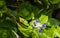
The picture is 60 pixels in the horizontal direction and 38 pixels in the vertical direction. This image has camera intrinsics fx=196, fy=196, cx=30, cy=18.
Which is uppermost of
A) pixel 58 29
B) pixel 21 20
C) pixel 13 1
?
pixel 13 1

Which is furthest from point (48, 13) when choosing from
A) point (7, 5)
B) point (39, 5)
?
point (7, 5)

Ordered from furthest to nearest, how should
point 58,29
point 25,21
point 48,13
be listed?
point 48,13, point 58,29, point 25,21

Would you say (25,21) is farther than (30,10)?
No

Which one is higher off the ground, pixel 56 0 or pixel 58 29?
pixel 56 0

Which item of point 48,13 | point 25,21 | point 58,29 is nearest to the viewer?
point 25,21

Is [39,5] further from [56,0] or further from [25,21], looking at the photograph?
[25,21]

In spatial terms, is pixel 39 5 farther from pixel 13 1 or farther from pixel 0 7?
pixel 0 7

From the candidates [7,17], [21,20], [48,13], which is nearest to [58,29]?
[48,13]
